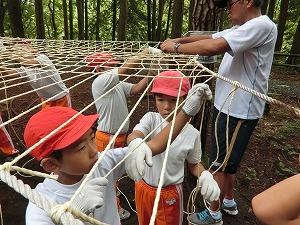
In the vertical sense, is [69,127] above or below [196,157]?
above

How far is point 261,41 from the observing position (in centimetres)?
179

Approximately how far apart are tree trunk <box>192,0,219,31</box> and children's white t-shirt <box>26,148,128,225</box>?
1565 mm

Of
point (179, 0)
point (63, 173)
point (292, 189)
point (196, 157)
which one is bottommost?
point (196, 157)

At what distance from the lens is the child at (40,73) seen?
228cm

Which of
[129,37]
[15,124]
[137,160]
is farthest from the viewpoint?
[129,37]

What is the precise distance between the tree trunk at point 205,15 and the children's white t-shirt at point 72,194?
5.14ft

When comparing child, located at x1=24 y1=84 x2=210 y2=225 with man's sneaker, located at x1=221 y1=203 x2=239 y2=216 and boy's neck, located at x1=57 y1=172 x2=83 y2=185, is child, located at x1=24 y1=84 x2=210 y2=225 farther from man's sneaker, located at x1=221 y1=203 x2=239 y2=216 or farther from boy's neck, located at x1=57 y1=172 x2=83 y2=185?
man's sneaker, located at x1=221 y1=203 x2=239 y2=216

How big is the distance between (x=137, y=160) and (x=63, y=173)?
26 cm

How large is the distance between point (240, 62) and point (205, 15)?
775 millimetres

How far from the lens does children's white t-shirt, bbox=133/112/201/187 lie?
165 cm

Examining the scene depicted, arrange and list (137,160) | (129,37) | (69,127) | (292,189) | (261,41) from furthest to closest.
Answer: (129,37), (261,41), (137,160), (69,127), (292,189)

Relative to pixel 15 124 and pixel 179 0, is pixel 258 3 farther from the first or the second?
pixel 179 0

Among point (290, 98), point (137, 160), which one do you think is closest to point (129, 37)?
point (290, 98)

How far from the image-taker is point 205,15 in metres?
2.50
